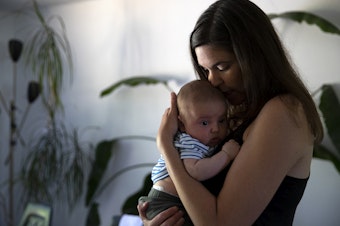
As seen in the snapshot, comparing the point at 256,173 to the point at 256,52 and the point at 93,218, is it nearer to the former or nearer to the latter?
the point at 256,52

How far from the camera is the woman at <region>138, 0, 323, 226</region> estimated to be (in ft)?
3.31

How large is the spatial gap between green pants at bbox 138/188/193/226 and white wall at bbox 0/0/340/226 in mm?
1350

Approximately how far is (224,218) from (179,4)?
195 cm

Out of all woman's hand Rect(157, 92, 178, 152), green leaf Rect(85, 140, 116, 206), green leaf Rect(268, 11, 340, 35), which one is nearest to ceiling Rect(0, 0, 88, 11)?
green leaf Rect(85, 140, 116, 206)

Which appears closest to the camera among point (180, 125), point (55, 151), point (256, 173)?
point (256, 173)

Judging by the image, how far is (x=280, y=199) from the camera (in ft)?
3.50

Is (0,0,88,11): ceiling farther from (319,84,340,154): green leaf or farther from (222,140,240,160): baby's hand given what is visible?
(222,140,240,160): baby's hand

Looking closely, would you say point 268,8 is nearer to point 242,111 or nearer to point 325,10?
point 325,10

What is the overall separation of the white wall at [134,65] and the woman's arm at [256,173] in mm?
1308

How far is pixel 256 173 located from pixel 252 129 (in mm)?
115

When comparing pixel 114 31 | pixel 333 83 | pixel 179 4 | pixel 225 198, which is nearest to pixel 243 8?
pixel 225 198

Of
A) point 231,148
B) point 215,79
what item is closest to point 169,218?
point 231,148

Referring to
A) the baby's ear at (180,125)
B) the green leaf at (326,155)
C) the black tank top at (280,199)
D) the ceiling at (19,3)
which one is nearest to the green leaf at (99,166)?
the ceiling at (19,3)

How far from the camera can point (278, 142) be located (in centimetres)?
101
